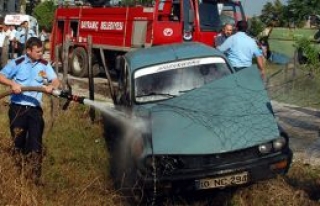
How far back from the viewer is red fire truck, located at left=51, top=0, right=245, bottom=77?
568 inches

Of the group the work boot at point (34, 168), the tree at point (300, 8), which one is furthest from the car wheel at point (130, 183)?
the tree at point (300, 8)

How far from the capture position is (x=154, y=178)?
17.5 ft

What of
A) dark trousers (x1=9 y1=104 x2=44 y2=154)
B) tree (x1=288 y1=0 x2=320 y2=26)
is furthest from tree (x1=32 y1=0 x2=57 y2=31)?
dark trousers (x1=9 y1=104 x2=44 y2=154)

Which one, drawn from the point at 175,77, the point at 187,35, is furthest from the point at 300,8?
the point at 175,77

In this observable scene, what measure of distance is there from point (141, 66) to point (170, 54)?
17.6 inches

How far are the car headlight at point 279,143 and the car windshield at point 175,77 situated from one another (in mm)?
1589

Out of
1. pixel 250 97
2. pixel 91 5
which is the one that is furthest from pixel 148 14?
pixel 250 97

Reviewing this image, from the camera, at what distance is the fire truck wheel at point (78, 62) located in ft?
61.7

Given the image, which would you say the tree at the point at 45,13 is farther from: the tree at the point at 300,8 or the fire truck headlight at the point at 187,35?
the fire truck headlight at the point at 187,35

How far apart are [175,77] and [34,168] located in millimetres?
2283

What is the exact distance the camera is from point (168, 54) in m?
7.57

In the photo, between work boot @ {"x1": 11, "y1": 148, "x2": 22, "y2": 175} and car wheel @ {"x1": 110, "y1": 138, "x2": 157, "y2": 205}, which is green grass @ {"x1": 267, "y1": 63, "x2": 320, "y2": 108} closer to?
car wheel @ {"x1": 110, "y1": 138, "x2": 157, "y2": 205}

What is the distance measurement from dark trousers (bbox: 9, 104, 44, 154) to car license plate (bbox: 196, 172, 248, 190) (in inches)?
73.6

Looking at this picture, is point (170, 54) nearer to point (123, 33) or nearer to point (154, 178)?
point (154, 178)
